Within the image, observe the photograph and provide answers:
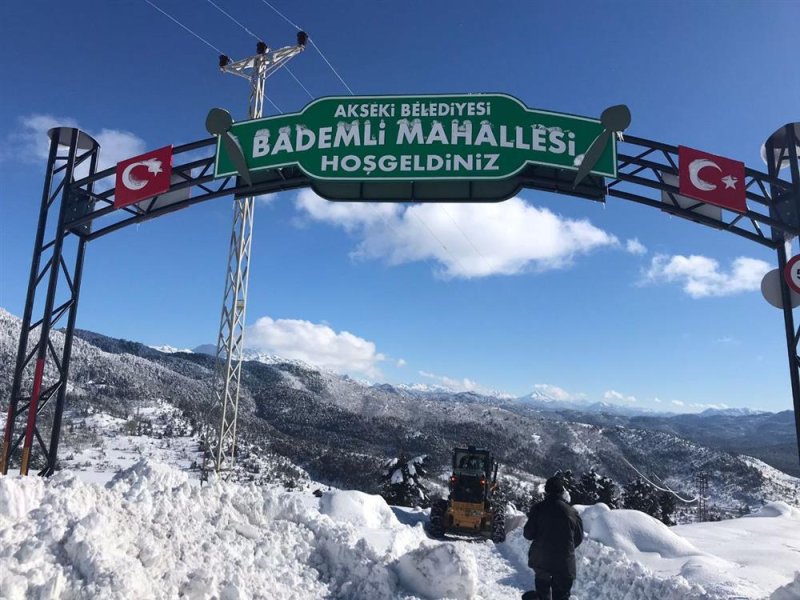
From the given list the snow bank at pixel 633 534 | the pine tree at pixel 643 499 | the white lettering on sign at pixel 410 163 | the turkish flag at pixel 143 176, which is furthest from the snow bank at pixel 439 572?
the pine tree at pixel 643 499

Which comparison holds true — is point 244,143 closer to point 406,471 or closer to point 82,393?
point 406,471

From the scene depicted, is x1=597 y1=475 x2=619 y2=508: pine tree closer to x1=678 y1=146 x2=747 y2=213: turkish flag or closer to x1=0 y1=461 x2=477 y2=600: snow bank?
x1=678 y1=146 x2=747 y2=213: turkish flag

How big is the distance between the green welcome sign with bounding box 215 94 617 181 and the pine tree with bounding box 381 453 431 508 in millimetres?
28297

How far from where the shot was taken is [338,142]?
35.8 ft

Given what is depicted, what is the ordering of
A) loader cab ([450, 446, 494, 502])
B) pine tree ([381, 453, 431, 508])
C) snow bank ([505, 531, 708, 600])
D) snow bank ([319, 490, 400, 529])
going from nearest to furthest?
snow bank ([505, 531, 708, 600]), snow bank ([319, 490, 400, 529]), loader cab ([450, 446, 494, 502]), pine tree ([381, 453, 431, 508])

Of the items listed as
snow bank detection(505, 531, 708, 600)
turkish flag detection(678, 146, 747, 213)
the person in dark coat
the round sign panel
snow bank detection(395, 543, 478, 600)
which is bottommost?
snow bank detection(505, 531, 708, 600)

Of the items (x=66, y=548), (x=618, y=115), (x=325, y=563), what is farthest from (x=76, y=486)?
(x=618, y=115)

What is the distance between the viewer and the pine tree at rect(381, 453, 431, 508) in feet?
114

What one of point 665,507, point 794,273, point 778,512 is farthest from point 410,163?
point 665,507

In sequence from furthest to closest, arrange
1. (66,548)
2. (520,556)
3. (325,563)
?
(520,556)
(325,563)
(66,548)

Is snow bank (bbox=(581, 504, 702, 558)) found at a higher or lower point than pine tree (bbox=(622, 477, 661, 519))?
higher

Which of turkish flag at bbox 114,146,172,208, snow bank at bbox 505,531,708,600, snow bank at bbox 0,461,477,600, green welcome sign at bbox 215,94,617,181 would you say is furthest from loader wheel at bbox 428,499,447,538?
turkish flag at bbox 114,146,172,208

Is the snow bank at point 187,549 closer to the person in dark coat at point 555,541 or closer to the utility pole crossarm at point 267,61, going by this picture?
the person in dark coat at point 555,541

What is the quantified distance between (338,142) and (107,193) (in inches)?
224
